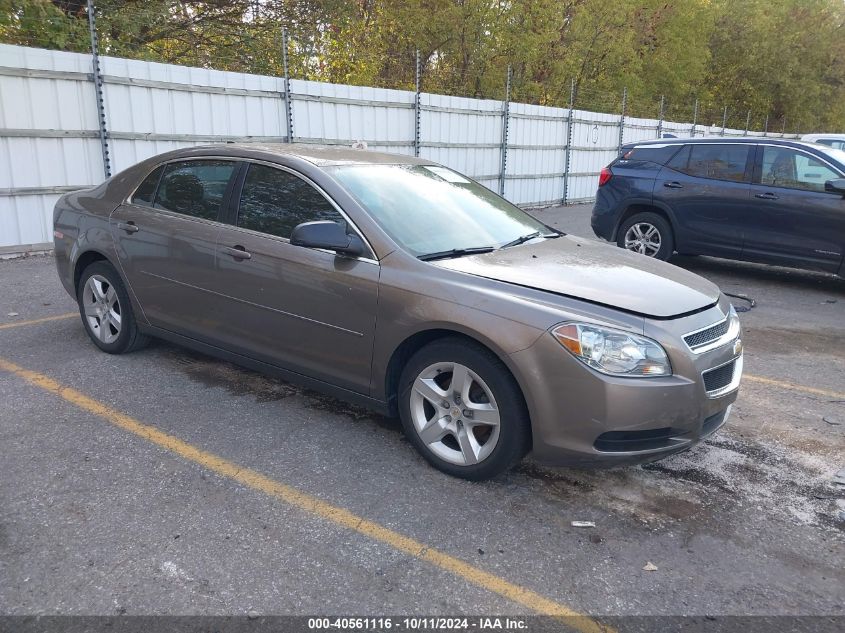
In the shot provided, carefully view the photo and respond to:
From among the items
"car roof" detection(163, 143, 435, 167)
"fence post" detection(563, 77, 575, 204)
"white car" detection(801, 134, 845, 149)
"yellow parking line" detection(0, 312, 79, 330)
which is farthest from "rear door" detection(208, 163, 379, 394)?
"fence post" detection(563, 77, 575, 204)

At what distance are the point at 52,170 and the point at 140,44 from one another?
19.4 ft

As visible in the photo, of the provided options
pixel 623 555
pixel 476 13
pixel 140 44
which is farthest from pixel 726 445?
pixel 476 13

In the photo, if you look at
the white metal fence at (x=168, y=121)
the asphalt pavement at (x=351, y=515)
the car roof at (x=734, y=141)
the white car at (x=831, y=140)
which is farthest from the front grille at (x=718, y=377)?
the white car at (x=831, y=140)

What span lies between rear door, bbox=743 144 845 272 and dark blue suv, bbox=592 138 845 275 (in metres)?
0.01

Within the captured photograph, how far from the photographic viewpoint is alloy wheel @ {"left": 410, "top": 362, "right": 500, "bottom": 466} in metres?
3.32

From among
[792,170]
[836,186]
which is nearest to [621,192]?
[792,170]

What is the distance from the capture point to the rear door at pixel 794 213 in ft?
25.4

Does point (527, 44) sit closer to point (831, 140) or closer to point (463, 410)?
point (831, 140)

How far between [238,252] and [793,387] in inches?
156

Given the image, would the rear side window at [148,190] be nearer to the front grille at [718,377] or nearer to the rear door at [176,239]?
the rear door at [176,239]

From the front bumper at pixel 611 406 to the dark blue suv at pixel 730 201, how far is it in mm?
5671

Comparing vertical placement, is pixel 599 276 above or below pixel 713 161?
below

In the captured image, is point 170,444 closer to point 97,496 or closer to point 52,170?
point 97,496

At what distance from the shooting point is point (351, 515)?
313cm
